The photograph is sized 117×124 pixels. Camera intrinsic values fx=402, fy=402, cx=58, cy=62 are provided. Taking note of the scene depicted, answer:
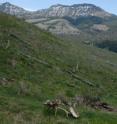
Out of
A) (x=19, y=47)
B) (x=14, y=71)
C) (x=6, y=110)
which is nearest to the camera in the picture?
(x=6, y=110)

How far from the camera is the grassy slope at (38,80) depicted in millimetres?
21250

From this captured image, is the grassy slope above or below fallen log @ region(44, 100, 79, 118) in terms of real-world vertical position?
below

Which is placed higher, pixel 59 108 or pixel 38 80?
pixel 59 108

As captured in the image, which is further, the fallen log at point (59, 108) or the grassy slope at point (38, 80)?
the fallen log at point (59, 108)

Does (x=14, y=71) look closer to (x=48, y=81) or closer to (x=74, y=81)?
(x=48, y=81)

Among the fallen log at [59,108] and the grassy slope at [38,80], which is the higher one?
the fallen log at [59,108]

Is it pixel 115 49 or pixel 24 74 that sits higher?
pixel 24 74

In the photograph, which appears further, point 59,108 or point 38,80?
point 38,80

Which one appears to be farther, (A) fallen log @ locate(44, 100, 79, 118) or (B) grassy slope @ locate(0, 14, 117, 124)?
(A) fallen log @ locate(44, 100, 79, 118)

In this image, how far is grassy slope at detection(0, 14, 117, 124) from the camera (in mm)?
21250

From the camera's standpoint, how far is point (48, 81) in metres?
33.1

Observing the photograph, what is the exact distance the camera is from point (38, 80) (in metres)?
32.2

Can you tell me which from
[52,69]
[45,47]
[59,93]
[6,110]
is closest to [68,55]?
[45,47]

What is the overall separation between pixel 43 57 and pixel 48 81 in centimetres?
896
